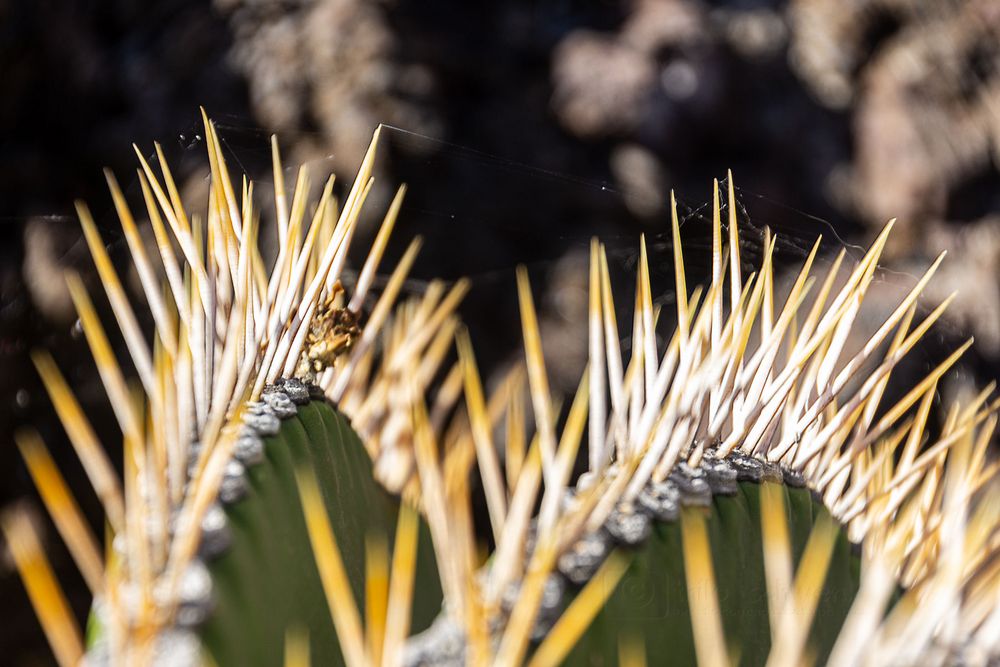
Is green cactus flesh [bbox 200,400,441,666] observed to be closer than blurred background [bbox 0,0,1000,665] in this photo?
Yes

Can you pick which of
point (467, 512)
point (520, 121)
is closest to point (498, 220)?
point (520, 121)

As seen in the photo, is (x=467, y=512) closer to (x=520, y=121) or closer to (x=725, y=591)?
(x=725, y=591)

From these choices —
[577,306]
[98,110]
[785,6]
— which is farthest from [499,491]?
[785,6]

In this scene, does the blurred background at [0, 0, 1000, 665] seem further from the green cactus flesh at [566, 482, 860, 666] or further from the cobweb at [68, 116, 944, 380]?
the green cactus flesh at [566, 482, 860, 666]

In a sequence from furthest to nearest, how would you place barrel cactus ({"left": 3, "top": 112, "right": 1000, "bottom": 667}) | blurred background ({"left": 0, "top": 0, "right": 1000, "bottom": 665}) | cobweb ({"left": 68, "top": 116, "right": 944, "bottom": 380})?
blurred background ({"left": 0, "top": 0, "right": 1000, "bottom": 665})
cobweb ({"left": 68, "top": 116, "right": 944, "bottom": 380})
barrel cactus ({"left": 3, "top": 112, "right": 1000, "bottom": 667})

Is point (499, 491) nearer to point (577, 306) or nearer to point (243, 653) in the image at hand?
point (243, 653)

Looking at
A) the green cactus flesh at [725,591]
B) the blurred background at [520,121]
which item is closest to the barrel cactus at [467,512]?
the green cactus flesh at [725,591]

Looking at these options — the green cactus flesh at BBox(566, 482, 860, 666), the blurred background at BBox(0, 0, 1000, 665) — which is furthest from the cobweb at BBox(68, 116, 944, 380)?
the green cactus flesh at BBox(566, 482, 860, 666)
